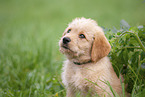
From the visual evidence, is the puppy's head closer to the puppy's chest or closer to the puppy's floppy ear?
the puppy's floppy ear

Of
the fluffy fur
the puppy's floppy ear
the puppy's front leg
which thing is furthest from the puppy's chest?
the puppy's floppy ear

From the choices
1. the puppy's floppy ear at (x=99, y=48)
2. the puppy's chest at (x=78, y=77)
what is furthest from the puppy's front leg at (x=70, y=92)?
the puppy's floppy ear at (x=99, y=48)

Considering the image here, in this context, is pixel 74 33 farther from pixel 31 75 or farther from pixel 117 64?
pixel 31 75

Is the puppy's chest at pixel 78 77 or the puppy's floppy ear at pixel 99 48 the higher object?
the puppy's floppy ear at pixel 99 48

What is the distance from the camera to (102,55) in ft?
9.66

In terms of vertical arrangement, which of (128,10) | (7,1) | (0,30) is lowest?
(0,30)

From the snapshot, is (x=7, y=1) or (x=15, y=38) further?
(x=7, y=1)

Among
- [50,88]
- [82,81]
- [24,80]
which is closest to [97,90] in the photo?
[82,81]

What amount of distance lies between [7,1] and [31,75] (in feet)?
46.4

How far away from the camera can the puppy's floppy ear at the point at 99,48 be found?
293 cm

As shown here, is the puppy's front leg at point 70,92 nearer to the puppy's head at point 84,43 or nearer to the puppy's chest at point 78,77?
the puppy's chest at point 78,77

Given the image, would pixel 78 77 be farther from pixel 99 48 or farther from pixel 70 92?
pixel 99 48

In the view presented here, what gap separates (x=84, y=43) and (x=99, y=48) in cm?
26

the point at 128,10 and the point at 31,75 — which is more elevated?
the point at 128,10
